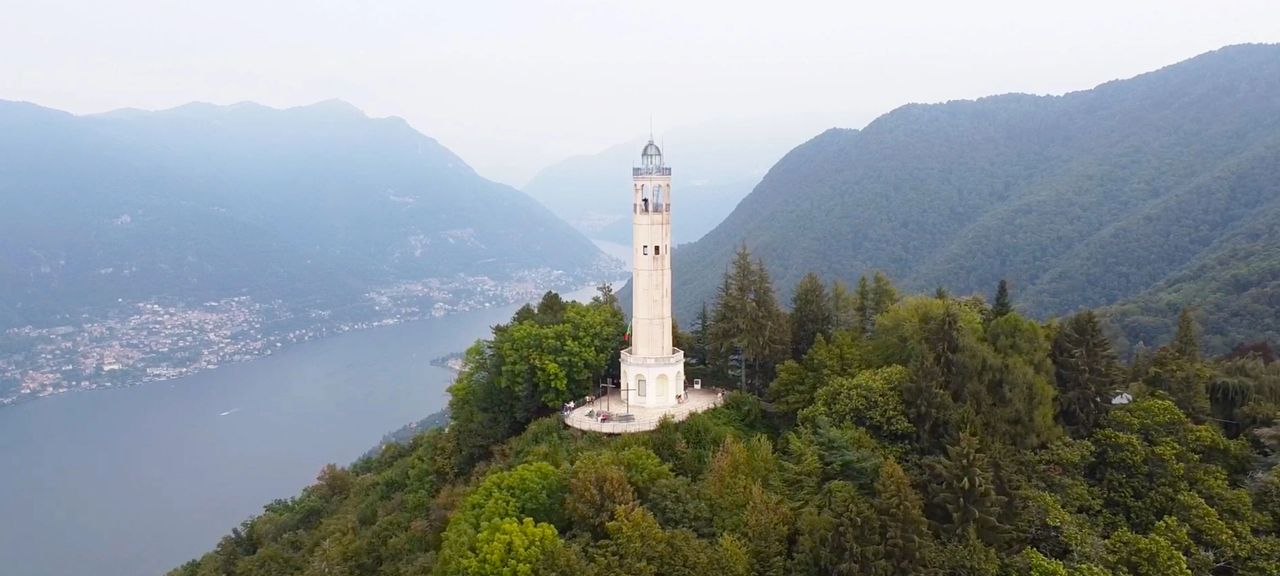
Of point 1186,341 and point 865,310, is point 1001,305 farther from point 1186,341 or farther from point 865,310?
point 1186,341

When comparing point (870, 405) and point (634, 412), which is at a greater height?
point (870, 405)

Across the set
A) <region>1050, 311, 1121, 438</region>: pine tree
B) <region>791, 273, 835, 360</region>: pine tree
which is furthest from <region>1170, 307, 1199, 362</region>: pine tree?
<region>791, 273, 835, 360</region>: pine tree

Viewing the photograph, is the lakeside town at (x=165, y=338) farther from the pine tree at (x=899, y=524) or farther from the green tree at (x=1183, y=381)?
the green tree at (x=1183, y=381)

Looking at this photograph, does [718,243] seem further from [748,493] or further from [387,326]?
[748,493]

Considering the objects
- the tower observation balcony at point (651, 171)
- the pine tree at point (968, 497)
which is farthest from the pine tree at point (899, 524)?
the tower observation balcony at point (651, 171)

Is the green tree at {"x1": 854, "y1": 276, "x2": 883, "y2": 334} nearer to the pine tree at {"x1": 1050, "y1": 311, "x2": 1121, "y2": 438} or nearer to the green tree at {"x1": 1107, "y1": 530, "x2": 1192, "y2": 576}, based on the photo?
the pine tree at {"x1": 1050, "y1": 311, "x2": 1121, "y2": 438}

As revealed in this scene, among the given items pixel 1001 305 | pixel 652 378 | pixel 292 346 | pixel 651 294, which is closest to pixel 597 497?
pixel 652 378
